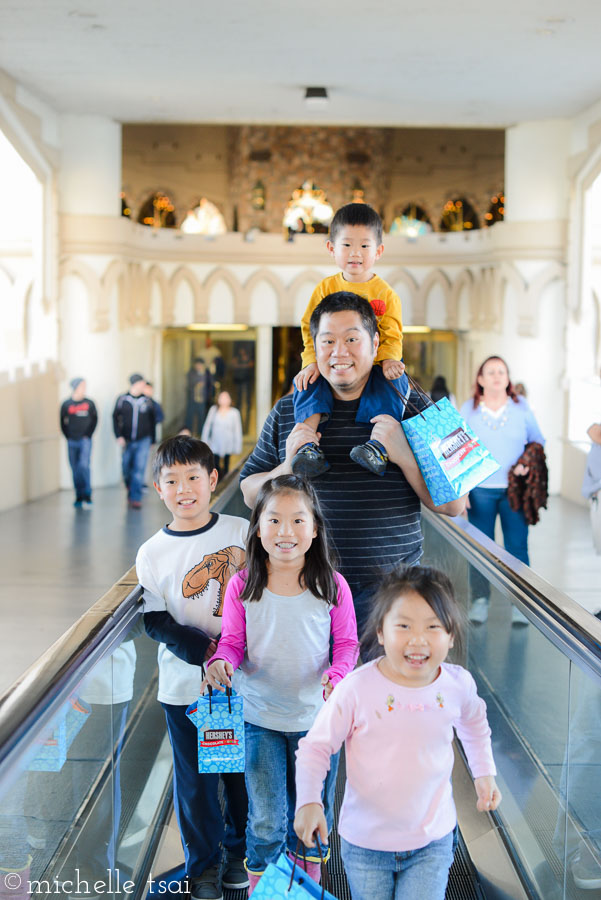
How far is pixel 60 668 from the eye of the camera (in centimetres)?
201

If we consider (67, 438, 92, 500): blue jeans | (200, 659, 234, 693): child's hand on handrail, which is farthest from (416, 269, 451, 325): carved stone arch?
(200, 659, 234, 693): child's hand on handrail

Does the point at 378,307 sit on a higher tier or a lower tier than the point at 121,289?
lower

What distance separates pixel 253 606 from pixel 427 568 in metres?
0.53

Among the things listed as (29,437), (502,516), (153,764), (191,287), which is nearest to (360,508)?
(153,764)

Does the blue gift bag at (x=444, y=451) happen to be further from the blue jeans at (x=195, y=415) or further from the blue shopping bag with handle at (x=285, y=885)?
the blue jeans at (x=195, y=415)

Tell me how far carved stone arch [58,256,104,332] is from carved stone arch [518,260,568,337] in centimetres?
572

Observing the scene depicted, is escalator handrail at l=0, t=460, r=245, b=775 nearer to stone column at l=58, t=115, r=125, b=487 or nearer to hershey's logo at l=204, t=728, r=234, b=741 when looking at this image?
hershey's logo at l=204, t=728, r=234, b=741

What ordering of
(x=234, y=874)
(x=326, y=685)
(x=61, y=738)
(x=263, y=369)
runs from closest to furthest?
(x=61, y=738) < (x=326, y=685) < (x=234, y=874) < (x=263, y=369)

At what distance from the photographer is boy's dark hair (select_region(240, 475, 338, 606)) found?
7.83ft

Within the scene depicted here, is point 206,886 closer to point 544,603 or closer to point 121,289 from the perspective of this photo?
point 544,603

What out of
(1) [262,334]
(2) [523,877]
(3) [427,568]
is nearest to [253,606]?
(3) [427,568]

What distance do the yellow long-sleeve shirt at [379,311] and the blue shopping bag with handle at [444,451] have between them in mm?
326

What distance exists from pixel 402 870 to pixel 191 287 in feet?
43.2

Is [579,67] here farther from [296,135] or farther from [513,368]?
[296,135]
